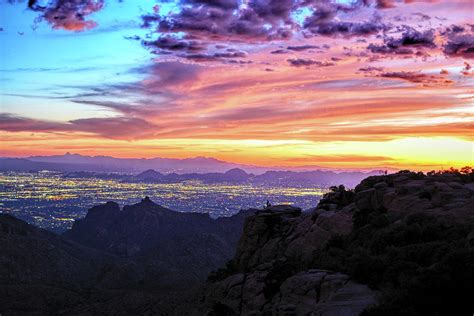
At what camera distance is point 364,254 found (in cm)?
2259

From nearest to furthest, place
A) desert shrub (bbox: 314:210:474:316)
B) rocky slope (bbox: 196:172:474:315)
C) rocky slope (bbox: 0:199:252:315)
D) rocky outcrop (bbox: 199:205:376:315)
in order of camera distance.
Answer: desert shrub (bbox: 314:210:474:316)
rocky slope (bbox: 196:172:474:315)
rocky outcrop (bbox: 199:205:376:315)
rocky slope (bbox: 0:199:252:315)

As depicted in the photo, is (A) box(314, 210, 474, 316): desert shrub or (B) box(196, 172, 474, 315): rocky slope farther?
(B) box(196, 172, 474, 315): rocky slope

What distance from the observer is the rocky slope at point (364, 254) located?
1725cm

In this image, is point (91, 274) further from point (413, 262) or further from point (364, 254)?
point (413, 262)

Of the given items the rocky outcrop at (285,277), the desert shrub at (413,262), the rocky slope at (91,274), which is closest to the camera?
the desert shrub at (413,262)

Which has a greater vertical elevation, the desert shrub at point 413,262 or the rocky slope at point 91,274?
the desert shrub at point 413,262

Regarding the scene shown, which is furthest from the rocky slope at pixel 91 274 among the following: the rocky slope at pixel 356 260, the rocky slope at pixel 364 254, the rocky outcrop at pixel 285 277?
the rocky slope at pixel 364 254

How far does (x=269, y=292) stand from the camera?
81.4ft

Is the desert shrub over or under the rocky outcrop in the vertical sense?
over

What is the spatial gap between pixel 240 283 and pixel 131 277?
9728 cm

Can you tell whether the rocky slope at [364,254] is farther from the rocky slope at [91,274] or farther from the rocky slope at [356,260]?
the rocky slope at [91,274]

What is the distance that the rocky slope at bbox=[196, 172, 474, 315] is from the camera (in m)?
17.2

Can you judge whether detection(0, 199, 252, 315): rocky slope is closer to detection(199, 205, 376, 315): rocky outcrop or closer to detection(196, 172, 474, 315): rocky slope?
detection(199, 205, 376, 315): rocky outcrop

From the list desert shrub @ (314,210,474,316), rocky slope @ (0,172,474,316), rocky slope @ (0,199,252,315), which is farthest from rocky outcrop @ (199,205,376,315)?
rocky slope @ (0,199,252,315)
